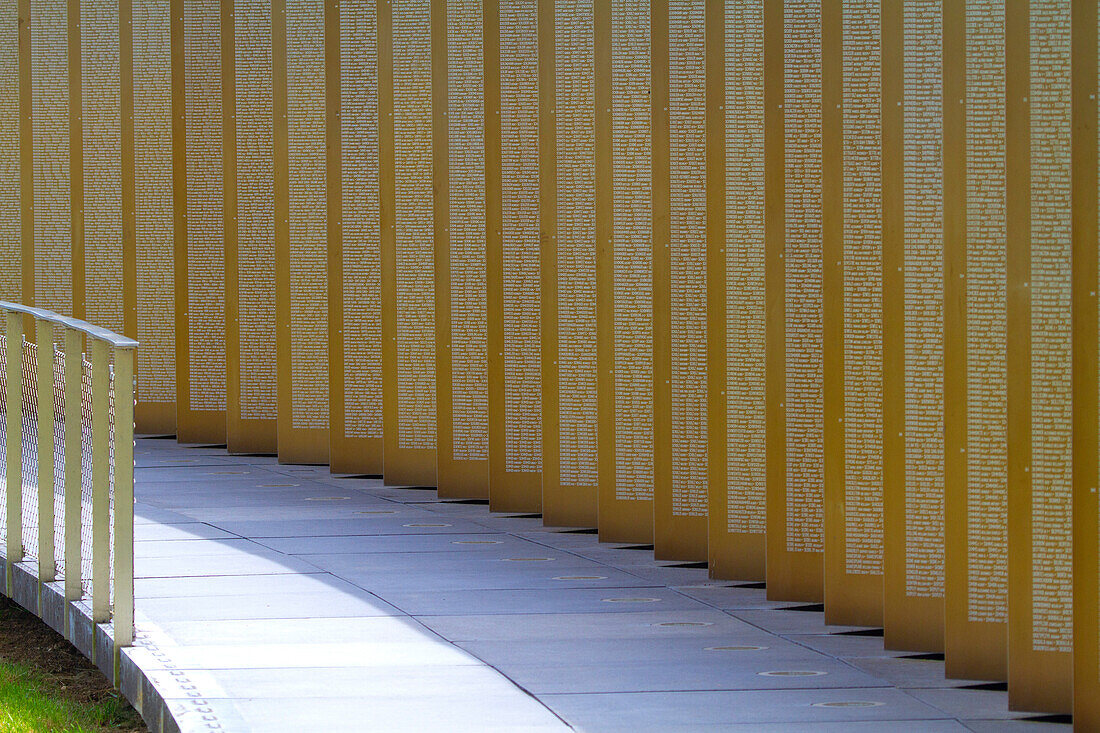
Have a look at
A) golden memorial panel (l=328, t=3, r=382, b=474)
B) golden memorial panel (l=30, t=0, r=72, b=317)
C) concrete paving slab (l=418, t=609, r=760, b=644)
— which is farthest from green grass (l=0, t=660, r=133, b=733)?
golden memorial panel (l=30, t=0, r=72, b=317)

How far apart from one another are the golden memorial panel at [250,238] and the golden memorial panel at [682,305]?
13.5 feet

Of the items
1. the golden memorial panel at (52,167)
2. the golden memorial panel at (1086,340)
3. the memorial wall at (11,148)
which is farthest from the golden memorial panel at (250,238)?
the golden memorial panel at (1086,340)

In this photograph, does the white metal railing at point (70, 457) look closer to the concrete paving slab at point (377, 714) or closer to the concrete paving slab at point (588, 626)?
the concrete paving slab at point (377, 714)

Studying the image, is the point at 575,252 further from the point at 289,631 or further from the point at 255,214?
the point at 255,214

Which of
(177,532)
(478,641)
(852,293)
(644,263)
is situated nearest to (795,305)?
(852,293)

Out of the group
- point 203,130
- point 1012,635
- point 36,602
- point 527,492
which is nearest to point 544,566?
point 527,492

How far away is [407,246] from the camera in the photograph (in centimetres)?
959

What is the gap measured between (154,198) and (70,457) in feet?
19.6

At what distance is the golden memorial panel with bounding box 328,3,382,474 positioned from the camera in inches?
388

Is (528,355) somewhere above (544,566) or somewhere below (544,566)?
above

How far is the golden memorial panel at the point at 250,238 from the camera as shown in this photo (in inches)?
420

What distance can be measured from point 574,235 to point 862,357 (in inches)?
103

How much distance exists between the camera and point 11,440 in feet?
20.7

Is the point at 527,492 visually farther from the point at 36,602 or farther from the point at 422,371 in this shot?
the point at 36,602
